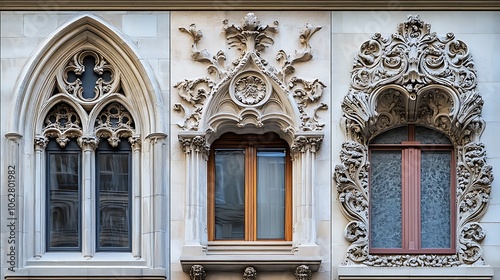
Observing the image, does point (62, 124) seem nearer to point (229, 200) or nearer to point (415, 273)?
point (229, 200)

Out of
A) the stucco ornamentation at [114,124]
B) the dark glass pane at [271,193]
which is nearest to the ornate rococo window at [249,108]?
the dark glass pane at [271,193]

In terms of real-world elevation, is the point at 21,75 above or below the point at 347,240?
above

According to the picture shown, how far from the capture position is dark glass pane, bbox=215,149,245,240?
20812 millimetres

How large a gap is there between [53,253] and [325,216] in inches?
176

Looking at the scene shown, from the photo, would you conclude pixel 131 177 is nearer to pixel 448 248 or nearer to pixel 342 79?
pixel 342 79

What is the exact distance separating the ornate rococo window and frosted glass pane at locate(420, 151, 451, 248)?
190 centimetres

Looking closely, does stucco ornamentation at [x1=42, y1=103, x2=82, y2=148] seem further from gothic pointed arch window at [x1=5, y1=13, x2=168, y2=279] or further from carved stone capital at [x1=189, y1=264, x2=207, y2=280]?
carved stone capital at [x1=189, y1=264, x2=207, y2=280]

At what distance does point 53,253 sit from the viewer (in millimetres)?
20656

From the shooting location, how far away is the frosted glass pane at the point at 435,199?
20.7 m

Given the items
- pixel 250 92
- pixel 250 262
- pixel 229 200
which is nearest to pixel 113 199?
pixel 229 200

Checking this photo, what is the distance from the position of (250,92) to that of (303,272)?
308 cm

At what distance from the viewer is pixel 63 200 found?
2080 centimetres

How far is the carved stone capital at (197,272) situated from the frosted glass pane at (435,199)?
364cm

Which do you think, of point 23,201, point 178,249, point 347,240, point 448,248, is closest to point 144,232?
point 178,249
